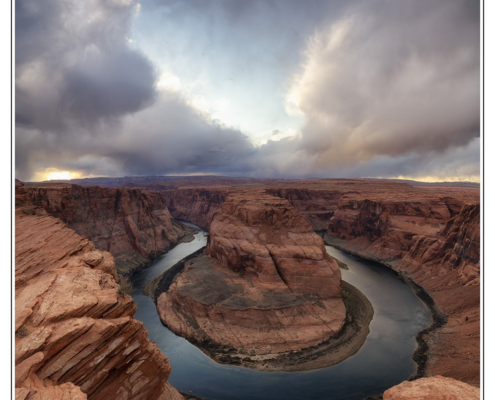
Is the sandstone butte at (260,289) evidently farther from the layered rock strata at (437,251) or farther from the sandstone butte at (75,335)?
the sandstone butte at (75,335)

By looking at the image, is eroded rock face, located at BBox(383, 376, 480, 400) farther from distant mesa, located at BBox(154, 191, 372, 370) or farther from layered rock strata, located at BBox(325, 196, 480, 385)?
layered rock strata, located at BBox(325, 196, 480, 385)

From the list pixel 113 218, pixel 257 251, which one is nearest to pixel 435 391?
pixel 257 251

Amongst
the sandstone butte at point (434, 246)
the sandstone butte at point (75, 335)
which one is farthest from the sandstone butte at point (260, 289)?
the sandstone butte at point (75, 335)

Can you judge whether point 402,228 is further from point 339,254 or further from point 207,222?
point 207,222

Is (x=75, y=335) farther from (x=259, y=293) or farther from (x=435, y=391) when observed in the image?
(x=259, y=293)

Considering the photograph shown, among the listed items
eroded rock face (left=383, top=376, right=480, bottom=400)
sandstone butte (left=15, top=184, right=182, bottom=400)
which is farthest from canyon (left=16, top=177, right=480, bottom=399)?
eroded rock face (left=383, top=376, right=480, bottom=400)

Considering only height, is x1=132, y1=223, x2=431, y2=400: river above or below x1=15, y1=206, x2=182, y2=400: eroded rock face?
below
